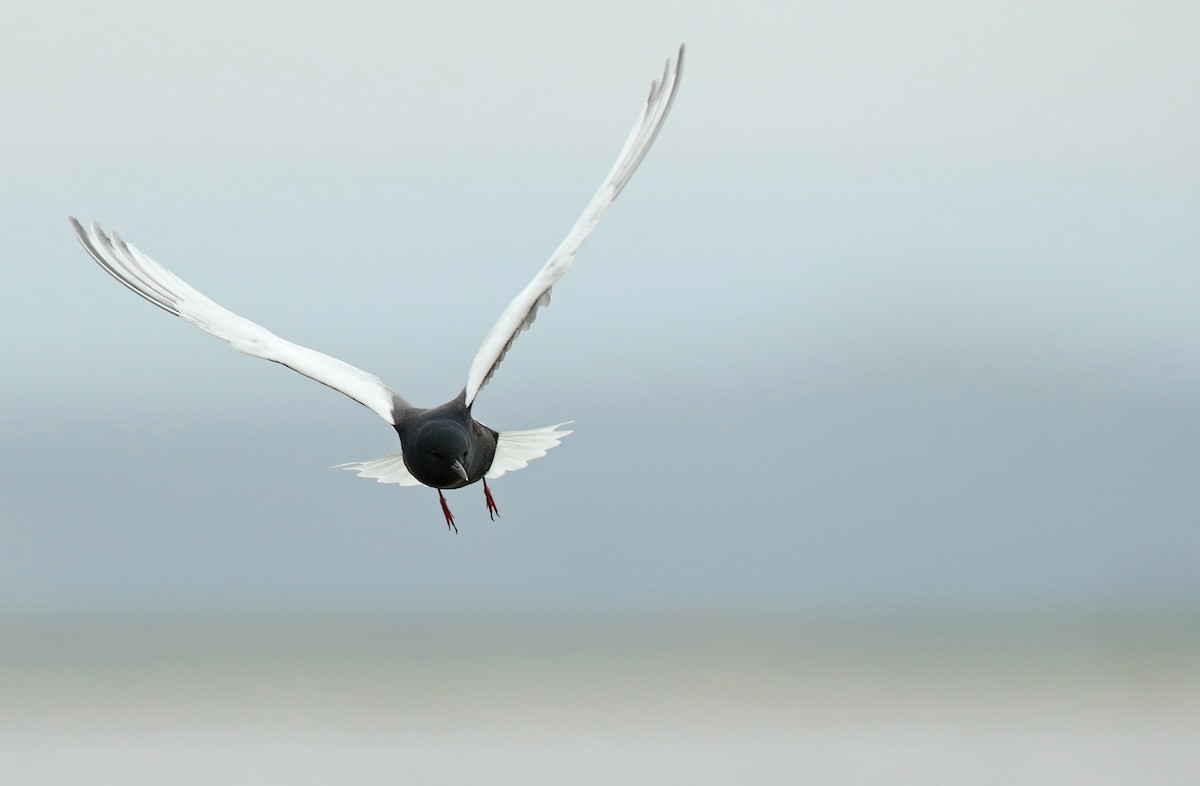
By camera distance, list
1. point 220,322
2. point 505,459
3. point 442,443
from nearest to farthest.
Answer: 1. point 442,443
2. point 220,322
3. point 505,459

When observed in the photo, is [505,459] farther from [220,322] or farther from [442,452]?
[220,322]

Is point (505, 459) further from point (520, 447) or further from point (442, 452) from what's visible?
point (442, 452)

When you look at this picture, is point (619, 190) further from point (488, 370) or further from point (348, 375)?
point (348, 375)

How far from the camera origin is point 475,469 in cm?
654

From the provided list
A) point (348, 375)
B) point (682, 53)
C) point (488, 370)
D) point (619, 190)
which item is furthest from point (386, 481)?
point (682, 53)

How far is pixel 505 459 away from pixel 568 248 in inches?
57.0

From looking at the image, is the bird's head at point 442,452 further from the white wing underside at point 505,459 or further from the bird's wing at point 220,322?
the white wing underside at point 505,459

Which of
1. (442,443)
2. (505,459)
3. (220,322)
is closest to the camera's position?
(442,443)

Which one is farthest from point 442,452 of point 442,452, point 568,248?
point 568,248

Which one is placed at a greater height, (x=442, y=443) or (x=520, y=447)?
(x=520, y=447)

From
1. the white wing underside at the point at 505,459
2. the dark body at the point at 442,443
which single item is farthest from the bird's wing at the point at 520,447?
the dark body at the point at 442,443

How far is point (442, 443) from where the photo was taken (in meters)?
6.21

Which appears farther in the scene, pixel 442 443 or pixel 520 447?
pixel 520 447

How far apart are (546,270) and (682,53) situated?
4.12 ft
